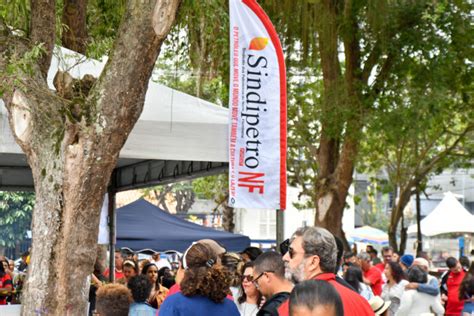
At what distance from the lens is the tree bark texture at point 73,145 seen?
8180 mm

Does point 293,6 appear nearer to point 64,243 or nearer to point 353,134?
point 353,134

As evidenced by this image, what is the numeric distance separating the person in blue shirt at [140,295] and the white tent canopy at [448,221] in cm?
2653

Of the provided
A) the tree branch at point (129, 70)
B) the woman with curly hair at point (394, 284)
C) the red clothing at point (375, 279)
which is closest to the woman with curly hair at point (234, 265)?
the tree branch at point (129, 70)

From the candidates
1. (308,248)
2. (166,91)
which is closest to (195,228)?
(166,91)

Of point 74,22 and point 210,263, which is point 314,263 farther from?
point 74,22

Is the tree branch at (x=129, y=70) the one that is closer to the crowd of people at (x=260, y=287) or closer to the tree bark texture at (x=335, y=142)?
the crowd of people at (x=260, y=287)

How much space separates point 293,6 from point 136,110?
8528mm

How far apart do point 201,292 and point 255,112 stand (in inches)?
154

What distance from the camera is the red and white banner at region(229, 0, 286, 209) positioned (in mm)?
9953

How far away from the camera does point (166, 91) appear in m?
10.5

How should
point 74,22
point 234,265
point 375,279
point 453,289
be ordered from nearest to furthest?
point 234,265, point 74,22, point 453,289, point 375,279

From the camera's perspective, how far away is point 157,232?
21.2 m

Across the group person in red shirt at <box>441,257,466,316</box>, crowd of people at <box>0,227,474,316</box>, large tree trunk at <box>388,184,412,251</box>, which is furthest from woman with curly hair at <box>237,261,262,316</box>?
large tree trunk at <box>388,184,412,251</box>

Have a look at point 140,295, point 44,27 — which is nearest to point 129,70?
point 44,27
